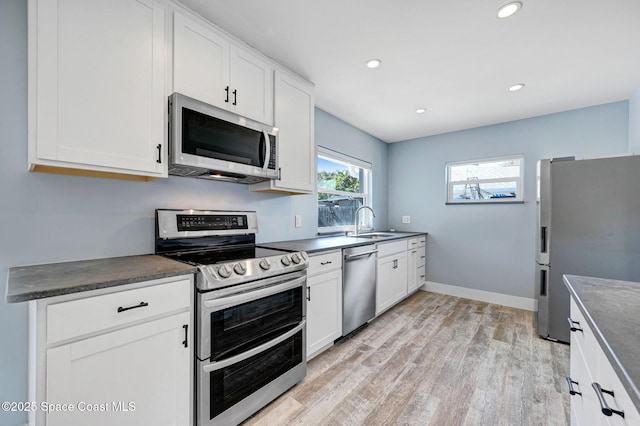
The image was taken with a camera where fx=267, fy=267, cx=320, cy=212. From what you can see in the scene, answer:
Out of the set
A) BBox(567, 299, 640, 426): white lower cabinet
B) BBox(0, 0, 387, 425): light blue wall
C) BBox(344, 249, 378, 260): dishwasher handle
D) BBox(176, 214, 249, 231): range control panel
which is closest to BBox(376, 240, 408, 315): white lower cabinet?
BBox(344, 249, 378, 260): dishwasher handle

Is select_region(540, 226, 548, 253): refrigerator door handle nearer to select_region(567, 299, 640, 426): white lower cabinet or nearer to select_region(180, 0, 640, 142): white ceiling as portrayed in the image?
select_region(180, 0, 640, 142): white ceiling

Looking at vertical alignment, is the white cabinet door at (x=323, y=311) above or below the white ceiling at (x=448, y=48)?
below

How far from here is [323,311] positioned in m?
2.28

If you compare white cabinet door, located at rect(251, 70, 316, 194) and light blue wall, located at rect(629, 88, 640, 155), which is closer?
white cabinet door, located at rect(251, 70, 316, 194)

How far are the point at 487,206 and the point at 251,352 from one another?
3.68 m

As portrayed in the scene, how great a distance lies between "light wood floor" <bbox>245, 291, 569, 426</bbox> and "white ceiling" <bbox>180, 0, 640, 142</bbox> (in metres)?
2.53

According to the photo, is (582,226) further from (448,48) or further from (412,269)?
(448,48)

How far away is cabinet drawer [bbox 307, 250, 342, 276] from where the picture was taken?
7.04 feet

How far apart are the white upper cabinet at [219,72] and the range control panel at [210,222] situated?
0.81 m

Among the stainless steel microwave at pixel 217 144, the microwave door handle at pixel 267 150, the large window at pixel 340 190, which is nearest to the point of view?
the stainless steel microwave at pixel 217 144

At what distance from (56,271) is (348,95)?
2762mm

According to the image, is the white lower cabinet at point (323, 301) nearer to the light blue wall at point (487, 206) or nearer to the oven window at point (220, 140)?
the oven window at point (220, 140)

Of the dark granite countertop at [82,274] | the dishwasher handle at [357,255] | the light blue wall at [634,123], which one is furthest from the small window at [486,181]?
the dark granite countertop at [82,274]

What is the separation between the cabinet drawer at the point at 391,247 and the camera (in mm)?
3074
